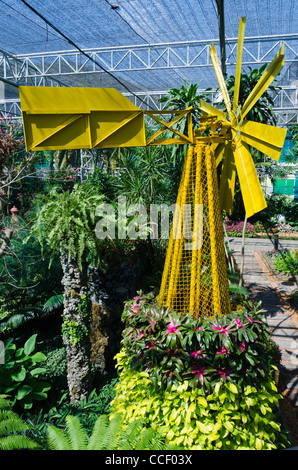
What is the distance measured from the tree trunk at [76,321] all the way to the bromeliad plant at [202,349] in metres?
1.20

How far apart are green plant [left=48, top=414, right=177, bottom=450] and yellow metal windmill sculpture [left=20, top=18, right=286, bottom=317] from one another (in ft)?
3.42

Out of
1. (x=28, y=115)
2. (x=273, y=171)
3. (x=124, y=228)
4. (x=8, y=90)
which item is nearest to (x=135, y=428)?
(x=28, y=115)

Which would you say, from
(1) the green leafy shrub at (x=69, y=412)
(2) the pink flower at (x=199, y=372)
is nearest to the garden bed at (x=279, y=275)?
(1) the green leafy shrub at (x=69, y=412)

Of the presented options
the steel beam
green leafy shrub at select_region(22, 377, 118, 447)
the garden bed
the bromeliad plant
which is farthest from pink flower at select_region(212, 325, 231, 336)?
the steel beam

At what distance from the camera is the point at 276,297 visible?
22.6ft

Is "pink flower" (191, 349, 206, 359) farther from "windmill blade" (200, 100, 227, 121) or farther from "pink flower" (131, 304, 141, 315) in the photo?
"windmill blade" (200, 100, 227, 121)

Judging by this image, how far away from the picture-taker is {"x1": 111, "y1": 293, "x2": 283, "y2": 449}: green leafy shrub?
102 inches

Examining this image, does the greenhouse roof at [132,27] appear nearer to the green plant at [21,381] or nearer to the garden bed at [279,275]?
the green plant at [21,381]

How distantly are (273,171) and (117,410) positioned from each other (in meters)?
12.8

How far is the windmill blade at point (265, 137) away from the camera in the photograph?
247 centimetres

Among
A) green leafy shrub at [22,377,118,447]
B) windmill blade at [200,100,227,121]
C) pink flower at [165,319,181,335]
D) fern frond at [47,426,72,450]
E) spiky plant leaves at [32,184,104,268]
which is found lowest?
green leafy shrub at [22,377,118,447]

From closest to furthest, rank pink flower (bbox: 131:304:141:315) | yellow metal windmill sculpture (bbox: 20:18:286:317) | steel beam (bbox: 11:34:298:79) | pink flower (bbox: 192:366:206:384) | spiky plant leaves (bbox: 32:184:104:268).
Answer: yellow metal windmill sculpture (bbox: 20:18:286:317)
pink flower (bbox: 192:366:206:384)
pink flower (bbox: 131:304:141:315)
spiky plant leaves (bbox: 32:184:104:268)
steel beam (bbox: 11:34:298:79)

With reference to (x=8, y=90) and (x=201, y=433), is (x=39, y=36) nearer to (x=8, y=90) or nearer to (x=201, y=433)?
(x=8, y=90)
